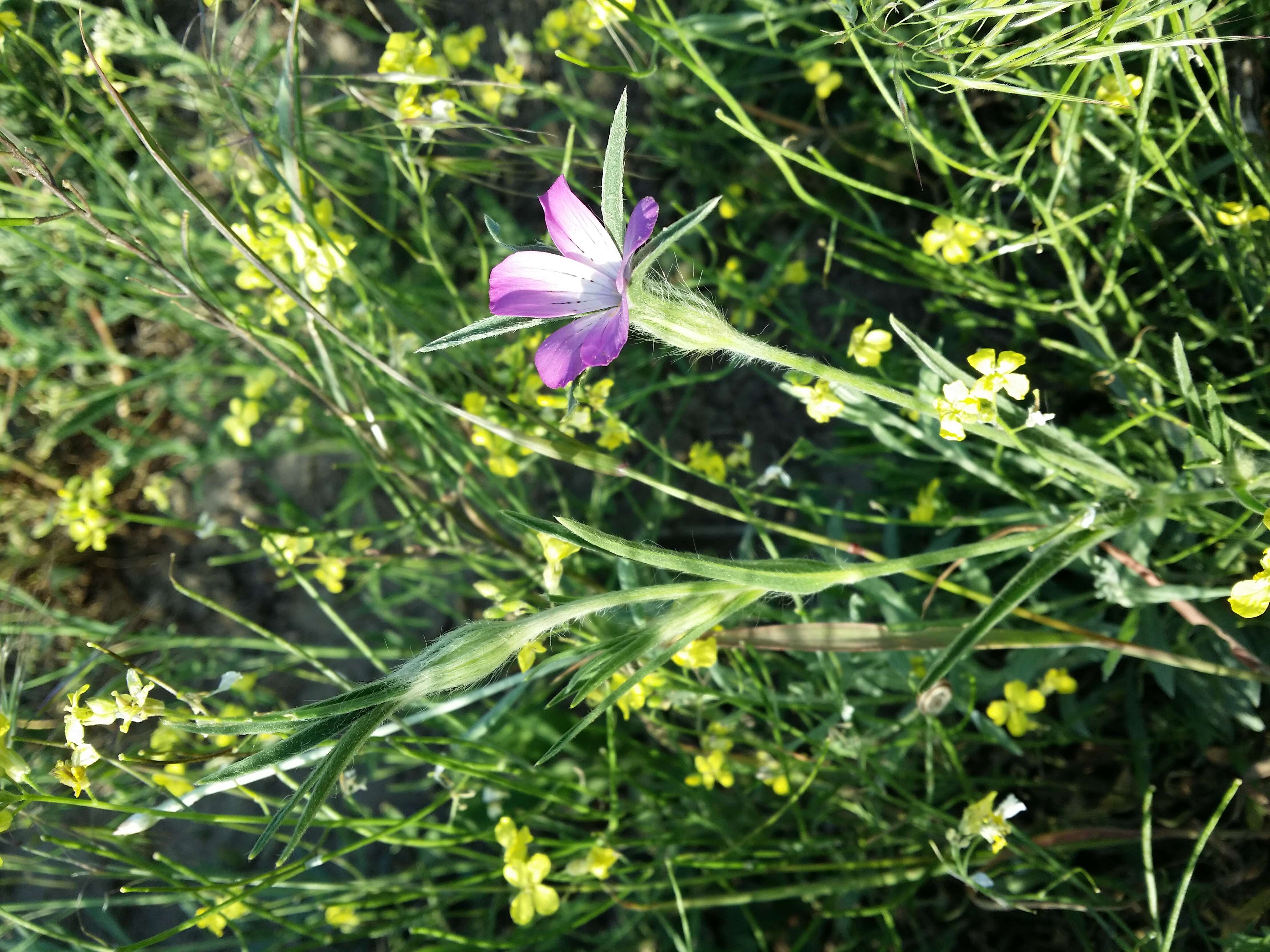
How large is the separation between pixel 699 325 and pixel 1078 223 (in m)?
0.86

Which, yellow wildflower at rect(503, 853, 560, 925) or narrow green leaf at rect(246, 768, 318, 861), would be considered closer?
narrow green leaf at rect(246, 768, 318, 861)

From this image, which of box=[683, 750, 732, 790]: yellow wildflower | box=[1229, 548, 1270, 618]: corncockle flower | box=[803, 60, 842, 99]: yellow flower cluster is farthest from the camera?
box=[803, 60, 842, 99]: yellow flower cluster

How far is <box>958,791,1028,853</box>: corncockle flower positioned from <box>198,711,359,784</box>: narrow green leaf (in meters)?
0.75

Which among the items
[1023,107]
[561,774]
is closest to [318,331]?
[561,774]

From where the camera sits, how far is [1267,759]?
1320 millimetres

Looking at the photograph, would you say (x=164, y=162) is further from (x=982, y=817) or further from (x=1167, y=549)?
(x=1167, y=549)

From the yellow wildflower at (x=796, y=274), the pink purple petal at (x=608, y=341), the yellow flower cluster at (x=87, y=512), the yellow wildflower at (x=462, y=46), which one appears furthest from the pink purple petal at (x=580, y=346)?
the yellow flower cluster at (x=87, y=512)

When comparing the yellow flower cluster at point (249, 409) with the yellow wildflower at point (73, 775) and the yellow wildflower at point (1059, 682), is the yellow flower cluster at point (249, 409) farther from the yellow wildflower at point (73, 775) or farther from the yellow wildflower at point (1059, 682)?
the yellow wildflower at point (1059, 682)

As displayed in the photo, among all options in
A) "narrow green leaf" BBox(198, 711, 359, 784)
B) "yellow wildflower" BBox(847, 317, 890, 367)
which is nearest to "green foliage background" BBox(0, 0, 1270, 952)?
"yellow wildflower" BBox(847, 317, 890, 367)

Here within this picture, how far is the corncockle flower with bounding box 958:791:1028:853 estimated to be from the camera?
1.08 meters

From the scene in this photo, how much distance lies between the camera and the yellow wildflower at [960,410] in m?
0.94

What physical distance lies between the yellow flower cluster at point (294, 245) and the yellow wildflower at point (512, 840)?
2.55ft

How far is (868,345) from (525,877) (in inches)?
31.8

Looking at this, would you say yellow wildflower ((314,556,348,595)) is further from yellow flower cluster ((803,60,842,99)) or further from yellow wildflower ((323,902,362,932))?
yellow flower cluster ((803,60,842,99))
